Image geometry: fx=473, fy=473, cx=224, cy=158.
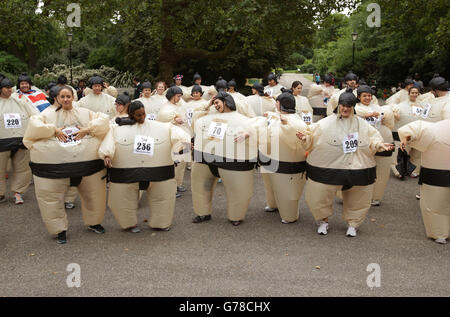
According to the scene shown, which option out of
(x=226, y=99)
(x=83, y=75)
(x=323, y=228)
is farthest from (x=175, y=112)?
(x=83, y=75)

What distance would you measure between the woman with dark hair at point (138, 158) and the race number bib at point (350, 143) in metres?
1.88

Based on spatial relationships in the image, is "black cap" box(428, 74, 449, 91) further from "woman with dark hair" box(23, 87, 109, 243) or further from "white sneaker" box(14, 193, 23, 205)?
"white sneaker" box(14, 193, 23, 205)

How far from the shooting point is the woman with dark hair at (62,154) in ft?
18.1

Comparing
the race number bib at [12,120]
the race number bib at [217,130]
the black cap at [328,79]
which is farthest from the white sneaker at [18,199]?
the black cap at [328,79]

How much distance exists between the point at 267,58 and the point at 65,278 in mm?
22312

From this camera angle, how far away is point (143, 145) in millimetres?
5730

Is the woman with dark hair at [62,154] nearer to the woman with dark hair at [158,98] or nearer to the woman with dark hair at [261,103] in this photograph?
the woman with dark hair at [158,98]

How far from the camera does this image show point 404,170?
30.5 feet

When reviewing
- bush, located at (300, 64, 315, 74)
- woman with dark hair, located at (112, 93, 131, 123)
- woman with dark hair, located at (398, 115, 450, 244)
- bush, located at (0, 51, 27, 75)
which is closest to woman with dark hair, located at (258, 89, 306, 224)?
woman with dark hair, located at (398, 115, 450, 244)

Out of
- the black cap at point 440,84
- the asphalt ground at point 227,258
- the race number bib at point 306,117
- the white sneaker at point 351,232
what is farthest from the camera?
the race number bib at point 306,117

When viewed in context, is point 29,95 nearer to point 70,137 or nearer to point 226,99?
point 70,137

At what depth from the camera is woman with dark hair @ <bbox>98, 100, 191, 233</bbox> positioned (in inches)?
225

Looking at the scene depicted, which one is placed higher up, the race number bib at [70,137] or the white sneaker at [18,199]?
the race number bib at [70,137]

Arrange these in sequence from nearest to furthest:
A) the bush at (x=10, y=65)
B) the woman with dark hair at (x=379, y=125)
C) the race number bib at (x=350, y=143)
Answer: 1. the race number bib at (x=350, y=143)
2. the woman with dark hair at (x=379, y=125)
3. the bush at (x=10, y=65)
